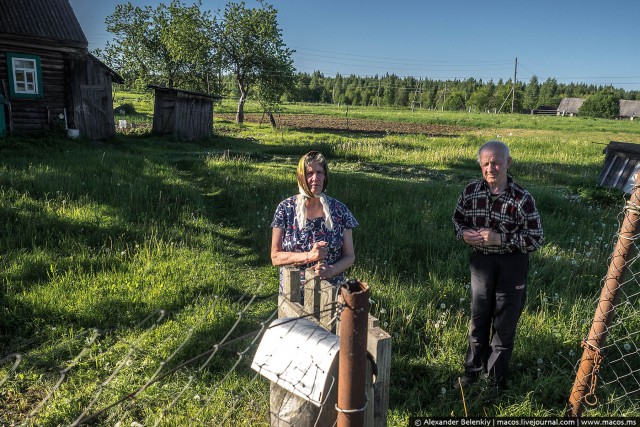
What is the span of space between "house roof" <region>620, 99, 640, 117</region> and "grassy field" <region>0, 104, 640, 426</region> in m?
104

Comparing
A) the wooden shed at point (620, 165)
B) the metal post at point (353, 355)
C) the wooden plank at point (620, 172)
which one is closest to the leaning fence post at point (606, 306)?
the metal post at point (353, 355)

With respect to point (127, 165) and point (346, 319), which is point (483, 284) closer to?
point (346, 319)

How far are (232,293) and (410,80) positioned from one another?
496ft

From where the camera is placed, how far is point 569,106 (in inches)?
4085

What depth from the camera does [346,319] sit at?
1.78m

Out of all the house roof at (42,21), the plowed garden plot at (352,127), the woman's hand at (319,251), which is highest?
the house roof at (42,21)

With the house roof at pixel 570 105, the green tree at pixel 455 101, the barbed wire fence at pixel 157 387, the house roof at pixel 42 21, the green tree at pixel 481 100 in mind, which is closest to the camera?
the barbed wire fence at pixel 157 387

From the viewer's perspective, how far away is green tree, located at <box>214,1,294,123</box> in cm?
3547

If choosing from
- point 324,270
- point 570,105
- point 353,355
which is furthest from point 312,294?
point 570,105

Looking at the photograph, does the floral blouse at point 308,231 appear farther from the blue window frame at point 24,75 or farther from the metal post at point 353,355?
the blue window frame at point 24,75

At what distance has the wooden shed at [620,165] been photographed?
1186 centimetres

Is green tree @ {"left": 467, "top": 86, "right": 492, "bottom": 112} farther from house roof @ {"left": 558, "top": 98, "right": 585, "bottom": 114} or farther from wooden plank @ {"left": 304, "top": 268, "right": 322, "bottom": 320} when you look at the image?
wooden plank @ {"left": 304, "top": 268, "right": 322, "bottom": 320}

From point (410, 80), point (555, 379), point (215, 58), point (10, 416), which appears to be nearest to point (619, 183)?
point (555, 379)

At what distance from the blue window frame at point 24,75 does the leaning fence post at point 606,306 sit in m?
19.0
